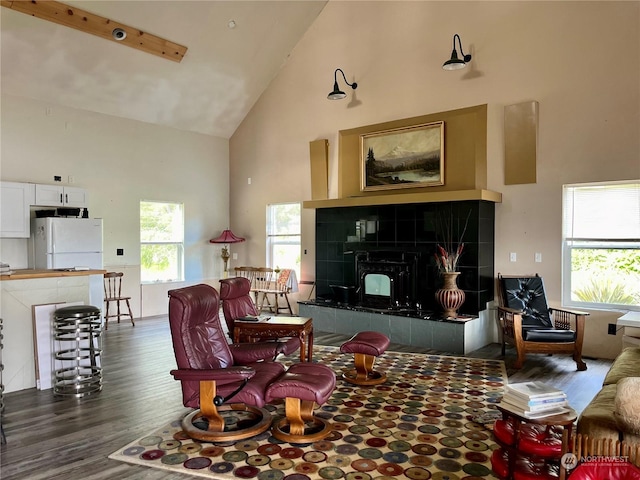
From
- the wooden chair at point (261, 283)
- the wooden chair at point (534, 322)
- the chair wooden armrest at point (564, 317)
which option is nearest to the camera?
the wooden chair at point (534, 322)

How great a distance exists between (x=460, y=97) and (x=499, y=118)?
2.18 feet

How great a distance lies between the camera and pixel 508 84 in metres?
6.16

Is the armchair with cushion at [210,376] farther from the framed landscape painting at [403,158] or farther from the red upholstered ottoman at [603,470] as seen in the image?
the framed landscape painting at [403,158]

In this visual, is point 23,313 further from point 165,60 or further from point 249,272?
→ point 249,272

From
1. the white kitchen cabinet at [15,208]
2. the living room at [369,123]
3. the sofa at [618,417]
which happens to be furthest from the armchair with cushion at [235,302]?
the white kitchen cabinet at [15,208]

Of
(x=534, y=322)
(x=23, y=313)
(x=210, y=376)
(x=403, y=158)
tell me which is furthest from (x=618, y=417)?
(x=403, y=158)

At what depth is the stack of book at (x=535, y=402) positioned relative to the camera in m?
2.58

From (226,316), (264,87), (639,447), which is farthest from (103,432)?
(264,87)

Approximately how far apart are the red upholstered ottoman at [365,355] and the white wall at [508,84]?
264 centimetres

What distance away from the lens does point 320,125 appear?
8305 millimetres

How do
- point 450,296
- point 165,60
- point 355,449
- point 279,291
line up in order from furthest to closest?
1. point 279,291
2. point 165,60
3. point 450,296
4. point 355,449

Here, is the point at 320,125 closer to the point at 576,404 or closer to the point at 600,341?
the point at 600,341

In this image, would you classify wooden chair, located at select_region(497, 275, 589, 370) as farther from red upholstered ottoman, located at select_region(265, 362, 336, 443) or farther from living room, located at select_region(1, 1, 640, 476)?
red upholstered ottoman, located at select_region(265, 362, 336, 443)

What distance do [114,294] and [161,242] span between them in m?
1.37
